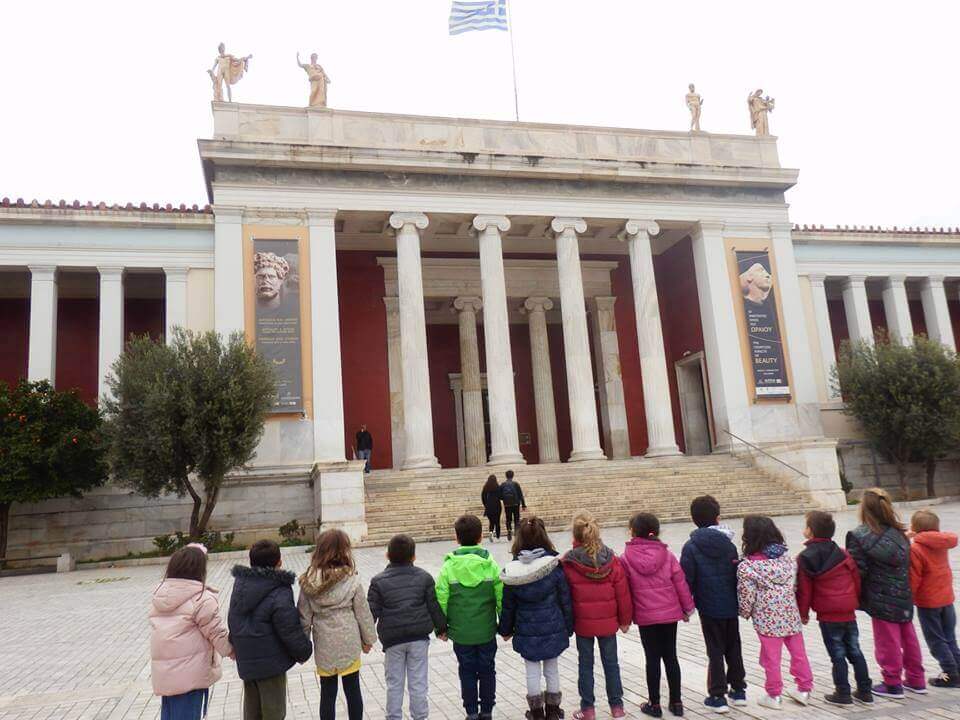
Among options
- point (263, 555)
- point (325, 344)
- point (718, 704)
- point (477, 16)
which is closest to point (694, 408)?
point (325, 344)

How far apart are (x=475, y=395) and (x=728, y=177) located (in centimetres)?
1033

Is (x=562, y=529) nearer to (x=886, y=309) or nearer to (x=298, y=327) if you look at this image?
(x=298, y=327)

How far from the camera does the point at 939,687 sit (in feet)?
16.8

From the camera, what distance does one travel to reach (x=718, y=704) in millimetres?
4883

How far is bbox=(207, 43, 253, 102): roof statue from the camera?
2075 cm

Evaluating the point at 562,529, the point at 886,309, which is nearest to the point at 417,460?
the point at 562,529

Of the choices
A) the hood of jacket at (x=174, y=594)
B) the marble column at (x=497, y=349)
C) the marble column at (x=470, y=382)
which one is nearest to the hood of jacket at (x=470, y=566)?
the hood of jacket at (x=174, y=594)

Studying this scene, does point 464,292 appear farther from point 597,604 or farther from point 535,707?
point 535,707

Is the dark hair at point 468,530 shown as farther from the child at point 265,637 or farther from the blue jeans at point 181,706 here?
the blue jeans at point 181,706

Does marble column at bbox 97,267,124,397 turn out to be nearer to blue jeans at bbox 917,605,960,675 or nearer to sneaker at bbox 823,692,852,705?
sneaker at bbox 823,692,852,705

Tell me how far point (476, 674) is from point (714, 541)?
5.84 ft

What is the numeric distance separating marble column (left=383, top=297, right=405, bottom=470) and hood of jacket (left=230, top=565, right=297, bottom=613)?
1837cm

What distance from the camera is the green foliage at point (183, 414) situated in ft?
50.0

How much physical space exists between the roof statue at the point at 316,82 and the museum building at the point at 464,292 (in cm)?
64
